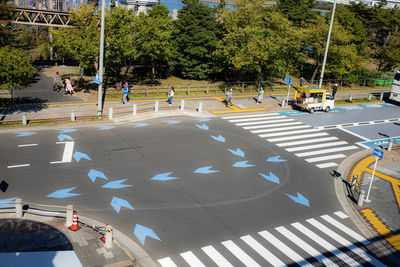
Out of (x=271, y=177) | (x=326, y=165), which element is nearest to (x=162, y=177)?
(x=271, y=177)

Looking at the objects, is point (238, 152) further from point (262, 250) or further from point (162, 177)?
point (262, 250)

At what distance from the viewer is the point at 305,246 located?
45.6 ft

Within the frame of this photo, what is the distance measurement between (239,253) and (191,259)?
182cm

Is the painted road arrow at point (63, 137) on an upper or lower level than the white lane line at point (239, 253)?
upper

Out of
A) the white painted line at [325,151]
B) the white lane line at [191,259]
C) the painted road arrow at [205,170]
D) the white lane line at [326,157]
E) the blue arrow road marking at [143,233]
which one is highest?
the white painted line at [325,151]

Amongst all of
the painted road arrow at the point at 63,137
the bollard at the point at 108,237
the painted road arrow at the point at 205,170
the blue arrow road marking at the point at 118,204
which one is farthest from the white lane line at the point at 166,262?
the painted road arrow at the point at 63,137

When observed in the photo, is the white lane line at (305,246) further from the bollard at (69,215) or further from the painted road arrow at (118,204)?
the bollard at (69,215)

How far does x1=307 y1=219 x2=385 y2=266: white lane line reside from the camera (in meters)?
13.4

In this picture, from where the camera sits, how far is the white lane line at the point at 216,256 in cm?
1245

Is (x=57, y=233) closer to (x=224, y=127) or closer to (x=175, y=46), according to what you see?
(x=224, y=127)

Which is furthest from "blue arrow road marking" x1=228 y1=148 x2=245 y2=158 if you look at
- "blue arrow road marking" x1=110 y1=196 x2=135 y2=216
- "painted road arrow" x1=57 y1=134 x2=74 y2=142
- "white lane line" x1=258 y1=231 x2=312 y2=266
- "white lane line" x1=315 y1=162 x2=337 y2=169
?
"painted road arrow" x1=57 y1=134 x2=74 y2=142

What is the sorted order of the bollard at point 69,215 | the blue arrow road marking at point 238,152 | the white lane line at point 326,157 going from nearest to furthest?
the bollard at point 69,215 → the blue arrow road marking at point 238,152 → the white lane line at point 326,157

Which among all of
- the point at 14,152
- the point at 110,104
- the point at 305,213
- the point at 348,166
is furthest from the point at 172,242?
the point at 110,104

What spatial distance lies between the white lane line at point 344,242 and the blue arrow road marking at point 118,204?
793cm
